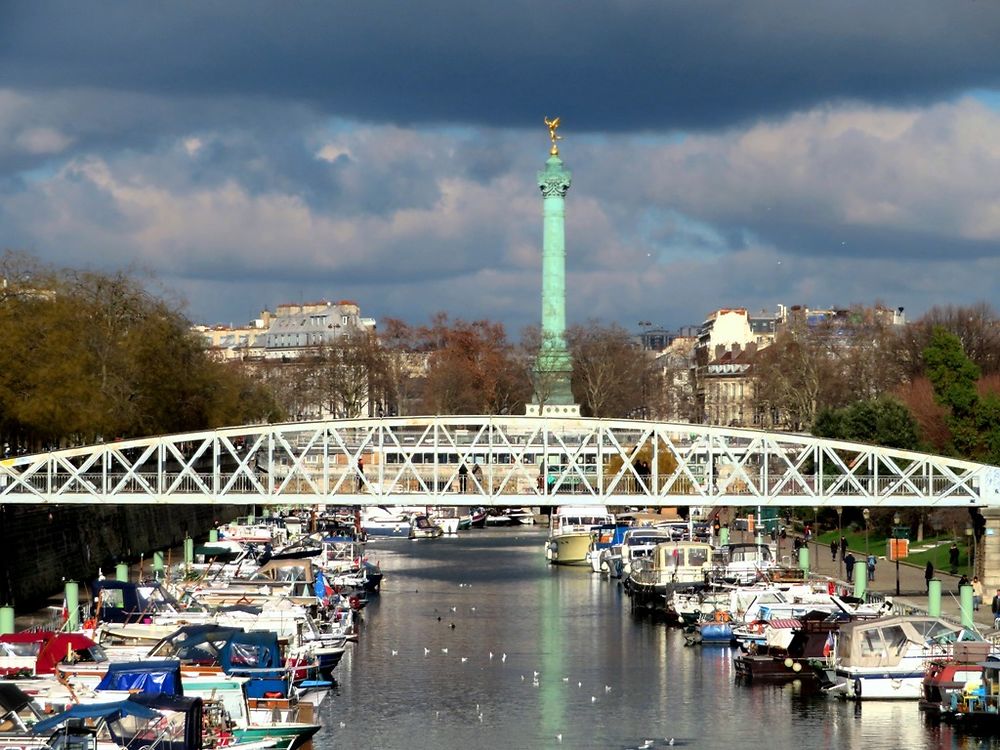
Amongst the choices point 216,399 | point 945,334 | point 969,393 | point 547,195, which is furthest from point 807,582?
point 547,195

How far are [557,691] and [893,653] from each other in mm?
9045

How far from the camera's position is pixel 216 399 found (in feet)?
364

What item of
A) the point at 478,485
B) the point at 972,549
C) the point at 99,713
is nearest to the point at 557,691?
the point at 478,485

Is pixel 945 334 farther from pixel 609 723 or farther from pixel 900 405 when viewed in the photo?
pixel 609 723

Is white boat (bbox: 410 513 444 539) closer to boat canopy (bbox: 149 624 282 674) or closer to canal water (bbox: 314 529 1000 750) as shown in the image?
canal water (bbox: 314 529 1000 750)

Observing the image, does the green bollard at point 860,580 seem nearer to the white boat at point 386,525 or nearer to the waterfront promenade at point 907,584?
the waterfront promenade at point 907,584

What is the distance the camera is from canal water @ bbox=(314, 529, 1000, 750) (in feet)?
155

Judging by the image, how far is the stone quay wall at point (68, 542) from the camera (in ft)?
230

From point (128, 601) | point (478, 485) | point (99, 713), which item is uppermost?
point (478, 485)

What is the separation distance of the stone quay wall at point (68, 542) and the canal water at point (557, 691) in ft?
38.1

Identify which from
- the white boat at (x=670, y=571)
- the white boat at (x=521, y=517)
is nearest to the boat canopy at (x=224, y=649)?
the white boat at (x=670, y=571)

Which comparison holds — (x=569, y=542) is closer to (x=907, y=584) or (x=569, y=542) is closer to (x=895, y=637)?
(x=907, y=584)

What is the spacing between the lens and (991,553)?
67.7m

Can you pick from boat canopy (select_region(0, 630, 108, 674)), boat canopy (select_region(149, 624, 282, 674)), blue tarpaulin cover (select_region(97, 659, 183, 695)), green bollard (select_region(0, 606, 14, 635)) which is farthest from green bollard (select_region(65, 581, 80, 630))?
blue tarpaulin cover (select_region(97, 659, 183, 695))
